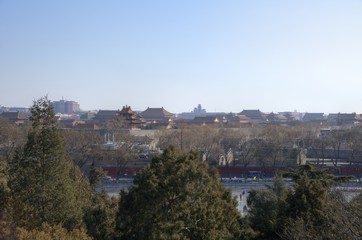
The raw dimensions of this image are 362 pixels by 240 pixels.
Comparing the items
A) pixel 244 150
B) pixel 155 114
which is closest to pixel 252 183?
pixel 244 150

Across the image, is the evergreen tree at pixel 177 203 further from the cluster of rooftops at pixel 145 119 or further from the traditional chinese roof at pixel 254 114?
the traditional chinese roof at pixel 254 114

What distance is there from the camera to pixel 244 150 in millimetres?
28531

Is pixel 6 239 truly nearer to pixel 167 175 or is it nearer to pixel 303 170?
pixel 167 175

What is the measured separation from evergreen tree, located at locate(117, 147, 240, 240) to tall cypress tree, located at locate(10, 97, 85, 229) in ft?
4.93

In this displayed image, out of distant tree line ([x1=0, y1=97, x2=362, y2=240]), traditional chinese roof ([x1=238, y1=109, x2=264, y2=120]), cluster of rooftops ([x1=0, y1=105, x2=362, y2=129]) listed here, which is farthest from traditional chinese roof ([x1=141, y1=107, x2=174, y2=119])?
distant tree line ([x1=0, y1=97, x2=362, y2=240])

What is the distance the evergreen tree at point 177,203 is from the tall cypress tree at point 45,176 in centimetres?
150

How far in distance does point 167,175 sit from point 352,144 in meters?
23.1

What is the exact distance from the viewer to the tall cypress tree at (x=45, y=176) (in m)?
8.82

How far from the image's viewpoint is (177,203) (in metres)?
7.91

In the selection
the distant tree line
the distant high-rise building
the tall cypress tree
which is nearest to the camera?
the distant tree line

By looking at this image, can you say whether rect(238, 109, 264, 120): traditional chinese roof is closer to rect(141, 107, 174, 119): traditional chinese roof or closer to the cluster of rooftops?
the cluster of rooftops

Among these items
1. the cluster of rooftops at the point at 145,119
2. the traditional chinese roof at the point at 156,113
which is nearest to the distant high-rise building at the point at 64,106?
the cluster of rooftops at the point at 145,119

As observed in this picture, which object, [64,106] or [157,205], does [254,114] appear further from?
[157,205]

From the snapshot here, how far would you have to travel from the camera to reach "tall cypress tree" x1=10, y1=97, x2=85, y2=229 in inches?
347
